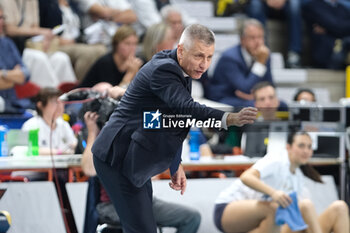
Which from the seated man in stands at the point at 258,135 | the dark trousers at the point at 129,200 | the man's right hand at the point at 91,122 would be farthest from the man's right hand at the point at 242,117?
the man's right hand at the point at 91,122

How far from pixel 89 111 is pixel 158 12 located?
254 cm

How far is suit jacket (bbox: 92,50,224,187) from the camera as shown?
247 cm

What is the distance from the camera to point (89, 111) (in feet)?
9.73

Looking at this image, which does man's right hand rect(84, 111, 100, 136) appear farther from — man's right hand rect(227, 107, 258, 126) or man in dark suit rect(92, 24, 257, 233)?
man's right hand rect(227, 107, 258, 126)

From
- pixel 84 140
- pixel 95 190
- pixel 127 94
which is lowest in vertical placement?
pixel 95 190

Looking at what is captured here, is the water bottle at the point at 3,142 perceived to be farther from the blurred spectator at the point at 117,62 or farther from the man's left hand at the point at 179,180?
the man's left hand at the point at 179,180

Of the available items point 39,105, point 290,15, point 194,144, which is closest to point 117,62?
point 39,105

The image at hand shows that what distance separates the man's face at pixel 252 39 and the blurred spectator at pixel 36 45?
1.18 meters

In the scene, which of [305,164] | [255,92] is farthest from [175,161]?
[255,92]

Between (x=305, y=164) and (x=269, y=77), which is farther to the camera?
(x=269, y=77)

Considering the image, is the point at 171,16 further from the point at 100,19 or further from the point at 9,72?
the point at 9,72

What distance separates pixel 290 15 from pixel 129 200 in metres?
4.17

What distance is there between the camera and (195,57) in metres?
2.50

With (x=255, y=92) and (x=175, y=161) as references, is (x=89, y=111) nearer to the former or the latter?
(x=175, y=161)
